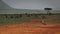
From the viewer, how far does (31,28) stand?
3.43 ft

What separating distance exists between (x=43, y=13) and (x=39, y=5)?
0.33 ft

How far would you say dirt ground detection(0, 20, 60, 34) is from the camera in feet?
3.34

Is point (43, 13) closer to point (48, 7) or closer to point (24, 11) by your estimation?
point (48, 7)

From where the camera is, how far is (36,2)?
1.12 metres

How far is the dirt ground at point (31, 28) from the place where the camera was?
1018mm

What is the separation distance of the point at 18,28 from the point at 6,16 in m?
0.17

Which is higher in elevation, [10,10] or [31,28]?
[10,10]

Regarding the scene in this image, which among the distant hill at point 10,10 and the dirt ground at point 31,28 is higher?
the distant hill at point 10,10

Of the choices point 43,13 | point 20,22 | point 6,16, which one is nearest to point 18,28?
point 20,22

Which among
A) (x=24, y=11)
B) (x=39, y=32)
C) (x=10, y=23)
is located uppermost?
(x=24, y=11)

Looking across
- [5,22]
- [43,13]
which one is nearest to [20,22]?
[5,22]

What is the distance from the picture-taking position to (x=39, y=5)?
111cm

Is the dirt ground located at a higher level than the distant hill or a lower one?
lower

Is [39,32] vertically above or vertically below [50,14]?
below
